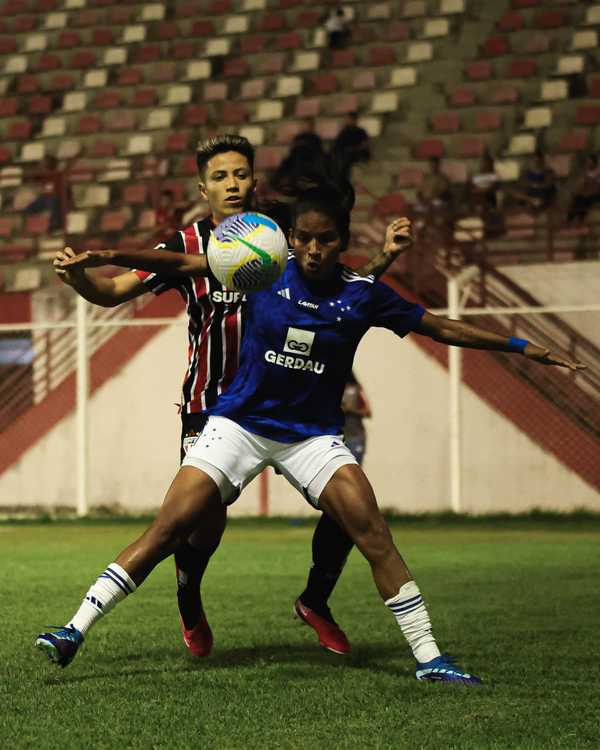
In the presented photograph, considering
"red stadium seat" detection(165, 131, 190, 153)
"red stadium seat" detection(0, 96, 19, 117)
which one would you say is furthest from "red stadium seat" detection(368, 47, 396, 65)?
→ "red stadium seat" detection(0, 96, 19, 117)

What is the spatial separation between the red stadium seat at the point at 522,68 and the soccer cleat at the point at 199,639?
18156mm

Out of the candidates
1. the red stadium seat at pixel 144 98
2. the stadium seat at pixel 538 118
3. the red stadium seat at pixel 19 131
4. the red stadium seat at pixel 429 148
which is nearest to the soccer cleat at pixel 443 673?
the red stadium seat at pixel 429 148

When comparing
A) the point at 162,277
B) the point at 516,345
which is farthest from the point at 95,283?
the point at 516,345

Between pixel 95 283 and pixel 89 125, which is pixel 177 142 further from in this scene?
pixel 95 283

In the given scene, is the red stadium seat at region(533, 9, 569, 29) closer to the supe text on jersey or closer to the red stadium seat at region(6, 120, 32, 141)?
the red stadium seat at region(6, 120, 32, 141)

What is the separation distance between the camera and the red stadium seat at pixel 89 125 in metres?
25.7

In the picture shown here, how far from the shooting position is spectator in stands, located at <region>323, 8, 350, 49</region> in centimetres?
2545

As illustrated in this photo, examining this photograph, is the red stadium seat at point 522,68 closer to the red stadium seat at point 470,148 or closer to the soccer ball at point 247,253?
the red stadium seat at point 470,148

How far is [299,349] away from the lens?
6.07 m

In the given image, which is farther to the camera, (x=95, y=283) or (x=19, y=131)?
(x=19, y=131)

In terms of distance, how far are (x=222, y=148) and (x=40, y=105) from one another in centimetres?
2117

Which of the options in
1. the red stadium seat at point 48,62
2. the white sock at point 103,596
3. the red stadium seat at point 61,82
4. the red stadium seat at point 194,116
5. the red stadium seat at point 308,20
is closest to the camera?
the white sock at point 103,596

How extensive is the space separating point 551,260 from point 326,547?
11.2m

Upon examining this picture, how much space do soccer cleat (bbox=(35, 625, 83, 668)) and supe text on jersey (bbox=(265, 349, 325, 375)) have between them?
1.41m
